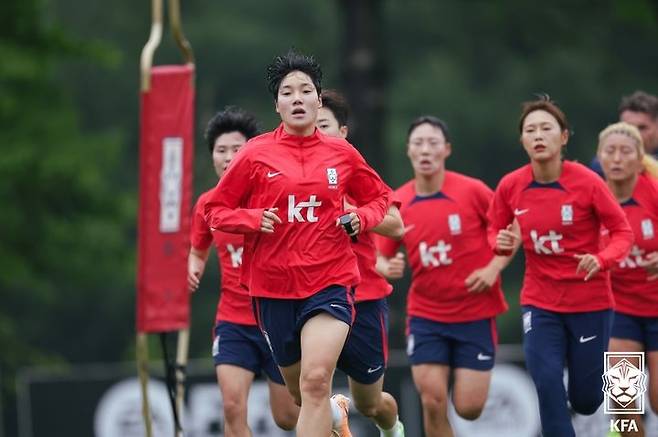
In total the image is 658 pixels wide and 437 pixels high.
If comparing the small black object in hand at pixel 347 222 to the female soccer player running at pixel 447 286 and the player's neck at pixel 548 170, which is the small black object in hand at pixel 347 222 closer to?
the player's neck at pixel 548 170

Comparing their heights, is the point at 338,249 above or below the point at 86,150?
below

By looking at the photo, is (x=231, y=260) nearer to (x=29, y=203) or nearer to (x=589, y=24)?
(x=29, y=203)

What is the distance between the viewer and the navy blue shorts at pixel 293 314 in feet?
31.5

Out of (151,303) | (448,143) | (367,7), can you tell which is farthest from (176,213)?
(367,7)

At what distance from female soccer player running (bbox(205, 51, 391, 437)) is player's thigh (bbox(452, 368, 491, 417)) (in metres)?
2.55

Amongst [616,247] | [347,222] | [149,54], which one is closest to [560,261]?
[616,247]

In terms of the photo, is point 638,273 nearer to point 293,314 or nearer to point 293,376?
point 293,376

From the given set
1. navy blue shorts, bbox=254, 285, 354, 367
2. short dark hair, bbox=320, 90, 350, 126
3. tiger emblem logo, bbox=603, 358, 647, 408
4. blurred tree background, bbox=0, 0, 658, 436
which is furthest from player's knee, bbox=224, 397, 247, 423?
blurred tree background, bbox=0, 0, 658, 436

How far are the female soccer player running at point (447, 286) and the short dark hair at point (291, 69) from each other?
2415mm

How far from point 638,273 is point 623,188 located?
0.63 meters

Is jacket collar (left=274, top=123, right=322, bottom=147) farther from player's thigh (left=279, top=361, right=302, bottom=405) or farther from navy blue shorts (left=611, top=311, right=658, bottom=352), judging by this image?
navy blue shorts (left=611, top=311, right=658, bottom=352)

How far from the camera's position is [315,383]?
30.9 ft

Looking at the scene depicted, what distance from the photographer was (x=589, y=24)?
31578 millimetres

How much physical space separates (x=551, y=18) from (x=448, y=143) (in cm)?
1540
